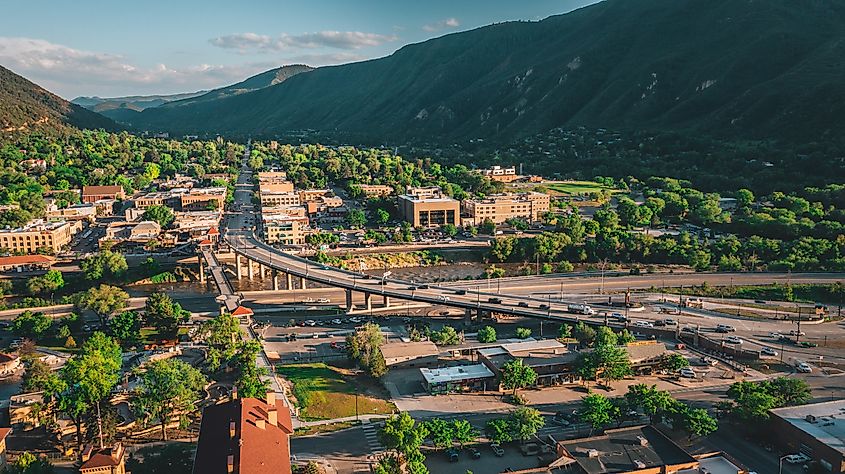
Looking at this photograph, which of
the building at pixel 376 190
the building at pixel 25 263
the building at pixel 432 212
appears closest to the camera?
the building at pixel 25 263

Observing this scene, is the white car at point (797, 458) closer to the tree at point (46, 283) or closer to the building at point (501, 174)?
the tree at point (46, 283)

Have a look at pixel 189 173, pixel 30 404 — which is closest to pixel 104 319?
pixel 30 404

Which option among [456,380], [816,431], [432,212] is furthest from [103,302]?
[432,212]

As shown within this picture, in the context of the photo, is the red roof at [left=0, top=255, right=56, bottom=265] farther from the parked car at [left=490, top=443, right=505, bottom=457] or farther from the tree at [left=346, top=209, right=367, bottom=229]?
the parked car at [left=490, top=443, right=505, bottom=457]

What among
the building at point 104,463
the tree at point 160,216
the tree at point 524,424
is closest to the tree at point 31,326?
the building at point 104,463

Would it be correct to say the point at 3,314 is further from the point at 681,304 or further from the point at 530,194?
the point at 530,194

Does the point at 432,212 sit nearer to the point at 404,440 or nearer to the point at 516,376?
the point at 516,376
